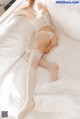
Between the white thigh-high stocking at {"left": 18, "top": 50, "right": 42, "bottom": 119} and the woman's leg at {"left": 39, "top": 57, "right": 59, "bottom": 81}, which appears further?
the woman's leg at {"left": 39, "top": 57, "right": 59, "bottom": 81}

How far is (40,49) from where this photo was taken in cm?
145

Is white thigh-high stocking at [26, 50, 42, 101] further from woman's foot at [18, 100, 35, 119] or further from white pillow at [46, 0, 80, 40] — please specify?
white pillow at [46, 0, 80, 40]

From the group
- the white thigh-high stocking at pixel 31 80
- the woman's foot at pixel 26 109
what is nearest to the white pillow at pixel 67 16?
the white thigh-high stocking at pixel 31 80

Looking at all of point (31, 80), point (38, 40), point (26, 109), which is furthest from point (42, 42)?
point (26, 109)

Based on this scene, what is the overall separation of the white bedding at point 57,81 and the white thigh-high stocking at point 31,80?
24mm

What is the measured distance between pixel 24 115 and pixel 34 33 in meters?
0.67

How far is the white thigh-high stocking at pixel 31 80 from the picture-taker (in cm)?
109

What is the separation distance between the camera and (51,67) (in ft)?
4.37

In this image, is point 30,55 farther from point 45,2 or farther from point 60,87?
point 45,2

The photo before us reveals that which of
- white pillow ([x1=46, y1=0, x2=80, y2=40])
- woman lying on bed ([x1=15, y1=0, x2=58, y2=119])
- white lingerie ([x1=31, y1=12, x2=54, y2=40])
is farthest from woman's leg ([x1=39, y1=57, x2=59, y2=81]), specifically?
white pillow ([x1=46, y1=0, x2=80, y2=40])

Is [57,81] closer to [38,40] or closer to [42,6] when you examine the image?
[38,40]

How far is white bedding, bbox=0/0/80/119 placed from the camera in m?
1.08

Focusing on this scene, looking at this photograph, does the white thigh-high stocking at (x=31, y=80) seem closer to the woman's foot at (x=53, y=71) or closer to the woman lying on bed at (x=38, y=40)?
the woman lying on bed at (x=38, y=40)

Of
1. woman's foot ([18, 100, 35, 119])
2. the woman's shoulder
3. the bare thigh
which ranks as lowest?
the bare thigh
